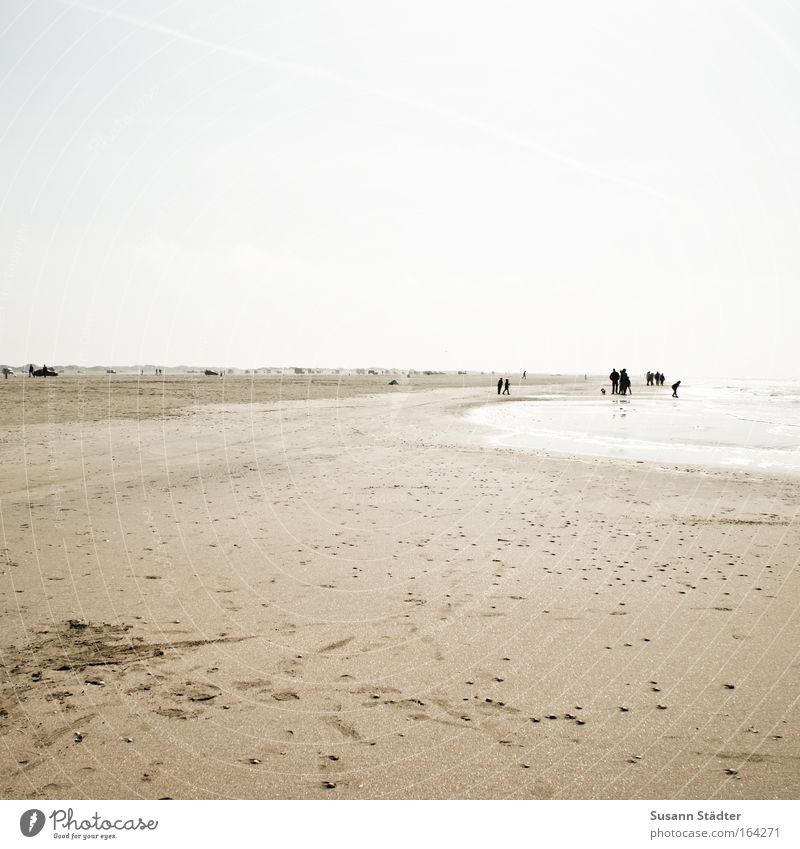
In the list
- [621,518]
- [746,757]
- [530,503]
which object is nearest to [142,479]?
[530,503]

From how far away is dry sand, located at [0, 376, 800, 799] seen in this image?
4.35 m

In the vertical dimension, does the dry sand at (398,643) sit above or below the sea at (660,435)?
below

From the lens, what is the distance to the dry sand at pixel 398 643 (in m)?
4.35

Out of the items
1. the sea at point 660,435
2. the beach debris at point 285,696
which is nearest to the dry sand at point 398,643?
the beach debris at point 285,696

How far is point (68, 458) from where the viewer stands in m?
18.8

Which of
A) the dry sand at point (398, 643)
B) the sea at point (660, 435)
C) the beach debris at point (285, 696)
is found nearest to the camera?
the dry sand at point (398, 643)

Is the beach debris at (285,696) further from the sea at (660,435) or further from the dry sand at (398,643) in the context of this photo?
the sea at (660,435)

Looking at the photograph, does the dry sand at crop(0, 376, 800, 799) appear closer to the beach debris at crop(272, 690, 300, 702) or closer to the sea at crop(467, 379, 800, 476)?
the beach debris at crop(272, 690, 300, 702)

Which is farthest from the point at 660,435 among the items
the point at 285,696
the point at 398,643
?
the point at 285,696

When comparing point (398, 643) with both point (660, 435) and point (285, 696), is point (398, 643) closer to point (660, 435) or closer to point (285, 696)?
point (285, 696)

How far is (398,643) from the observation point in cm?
638

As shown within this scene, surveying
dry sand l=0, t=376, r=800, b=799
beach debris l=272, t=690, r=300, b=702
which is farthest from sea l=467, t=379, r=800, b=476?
beach debris l=272, t=690, r=300, b=702

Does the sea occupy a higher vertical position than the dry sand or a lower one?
higher

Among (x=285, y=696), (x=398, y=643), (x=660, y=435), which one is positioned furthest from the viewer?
(x=660, y=435)
